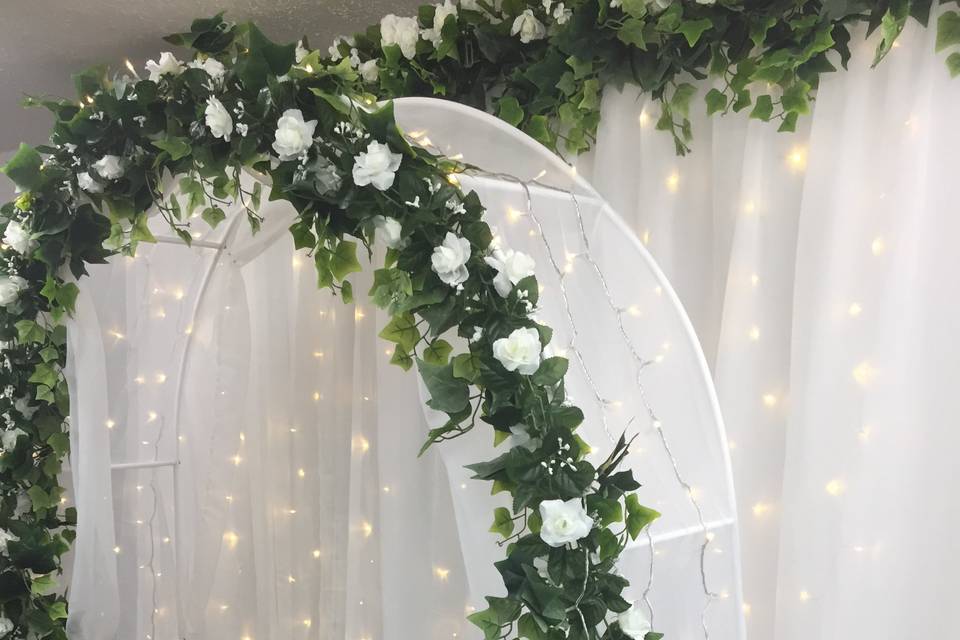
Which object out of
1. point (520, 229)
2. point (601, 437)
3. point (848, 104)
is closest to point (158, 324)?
point (520, 229)

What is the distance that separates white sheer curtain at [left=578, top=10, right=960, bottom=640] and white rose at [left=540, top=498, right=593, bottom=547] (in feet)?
2.59

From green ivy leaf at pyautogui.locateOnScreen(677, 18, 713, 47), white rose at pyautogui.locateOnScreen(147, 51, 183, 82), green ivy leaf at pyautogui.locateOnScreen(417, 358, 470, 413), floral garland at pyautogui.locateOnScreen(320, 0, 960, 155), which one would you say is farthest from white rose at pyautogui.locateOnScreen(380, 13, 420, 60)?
green ivy leaf at pyautogui.locateOnScreen(417, 358, 470, 413)

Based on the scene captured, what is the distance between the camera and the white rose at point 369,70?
244 cm

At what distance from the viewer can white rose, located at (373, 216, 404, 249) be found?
1363 mm

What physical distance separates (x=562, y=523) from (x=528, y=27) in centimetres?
141

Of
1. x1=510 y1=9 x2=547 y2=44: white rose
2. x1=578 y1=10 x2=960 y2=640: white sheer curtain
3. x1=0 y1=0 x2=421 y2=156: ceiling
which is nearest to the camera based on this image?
x1=578 y1=10 x2=960 y2=640: white sheer curtain

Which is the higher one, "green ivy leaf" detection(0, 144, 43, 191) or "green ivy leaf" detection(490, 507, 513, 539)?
"green ivy leaf" detection(0, 144, 43, 191)

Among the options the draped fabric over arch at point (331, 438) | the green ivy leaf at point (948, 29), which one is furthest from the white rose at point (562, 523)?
the green ivy leaf at point (948, 29)

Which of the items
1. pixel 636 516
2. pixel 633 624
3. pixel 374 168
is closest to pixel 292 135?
pixel 374 168

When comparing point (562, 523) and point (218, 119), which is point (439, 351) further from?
point (218, 119)

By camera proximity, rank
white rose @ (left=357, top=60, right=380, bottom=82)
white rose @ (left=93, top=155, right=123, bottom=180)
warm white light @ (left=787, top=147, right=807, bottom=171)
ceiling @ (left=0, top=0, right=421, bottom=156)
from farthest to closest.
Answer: white rose @ (left=357, top=60, right=380, bottom=82) → ceiling @ (left=0, top=0, right=421, bottom=156) → warm white light @ (left=787, top=147, right=807, bottom=171) → white rose @ (left=93, top=155, right=123, bottom=180)

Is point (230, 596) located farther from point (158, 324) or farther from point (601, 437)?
point (601, 437)

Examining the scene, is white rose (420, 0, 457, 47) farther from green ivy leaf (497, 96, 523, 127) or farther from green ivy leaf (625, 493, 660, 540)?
green ivy leaf (625, 493, 660, 540)

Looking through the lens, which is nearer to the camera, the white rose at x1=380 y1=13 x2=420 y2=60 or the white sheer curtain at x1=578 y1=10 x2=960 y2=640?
the white sheer curtain at x1=578 y1=10 x2=960 y2=640
